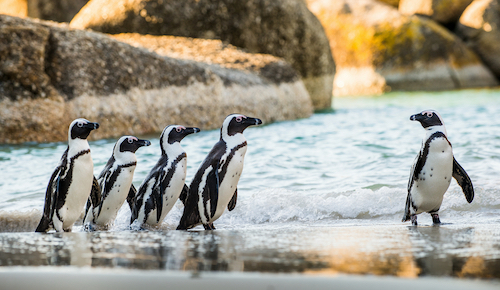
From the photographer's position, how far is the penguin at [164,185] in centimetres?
356

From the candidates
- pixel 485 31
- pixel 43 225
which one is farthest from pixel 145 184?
pixel 485 31

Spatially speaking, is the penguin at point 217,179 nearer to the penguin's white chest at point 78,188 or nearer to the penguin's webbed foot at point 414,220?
the penguin's white chest at point 78,188

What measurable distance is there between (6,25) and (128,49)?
Answer: 5.20 feet

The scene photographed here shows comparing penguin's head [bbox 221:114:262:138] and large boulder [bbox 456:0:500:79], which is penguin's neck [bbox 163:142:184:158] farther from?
large boulder [bbox 456:0:500:79]

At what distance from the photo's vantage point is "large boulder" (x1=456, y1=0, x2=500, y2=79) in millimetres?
20078

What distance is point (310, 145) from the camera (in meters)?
6.46

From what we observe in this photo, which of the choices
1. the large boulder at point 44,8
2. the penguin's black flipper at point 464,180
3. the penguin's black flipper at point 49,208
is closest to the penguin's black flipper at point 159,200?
the penguin's black flipper at point 49,208

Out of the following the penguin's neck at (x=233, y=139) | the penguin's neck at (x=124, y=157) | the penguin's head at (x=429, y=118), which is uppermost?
the penguin's head at (x=429, y=118)

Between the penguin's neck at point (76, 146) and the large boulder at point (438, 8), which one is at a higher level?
the large boulder at point (438, 8)

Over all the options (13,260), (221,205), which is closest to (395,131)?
(221,205)

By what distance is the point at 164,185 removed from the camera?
3.55m

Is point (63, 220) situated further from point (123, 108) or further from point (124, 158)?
point (123, 108)

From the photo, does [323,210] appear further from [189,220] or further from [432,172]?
[189,220]

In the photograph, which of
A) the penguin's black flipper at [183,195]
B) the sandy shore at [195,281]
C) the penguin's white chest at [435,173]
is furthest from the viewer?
the penguin's black flipper at [183,195]
